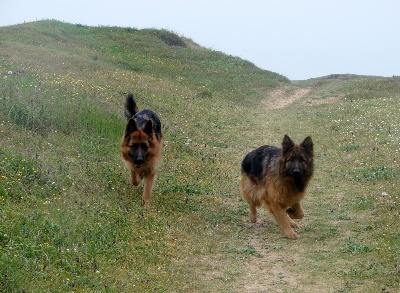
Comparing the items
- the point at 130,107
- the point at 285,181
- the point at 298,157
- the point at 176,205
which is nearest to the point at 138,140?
the point at 176,205

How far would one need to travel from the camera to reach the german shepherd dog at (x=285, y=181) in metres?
9.52

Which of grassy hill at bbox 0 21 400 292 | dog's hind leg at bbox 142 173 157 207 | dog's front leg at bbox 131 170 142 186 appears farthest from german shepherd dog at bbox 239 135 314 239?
dog's front leg at bbox 131 170 142 186

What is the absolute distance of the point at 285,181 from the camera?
31.6ft

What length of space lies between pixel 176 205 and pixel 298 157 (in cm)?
257

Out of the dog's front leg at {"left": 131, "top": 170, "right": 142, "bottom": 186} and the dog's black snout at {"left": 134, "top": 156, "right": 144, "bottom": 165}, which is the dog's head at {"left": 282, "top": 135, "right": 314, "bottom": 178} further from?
the dog's front leg at {"left": 131, "top": 170, "right": 142, "bottom": 186}

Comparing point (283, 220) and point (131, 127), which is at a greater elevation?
point (131, 127)

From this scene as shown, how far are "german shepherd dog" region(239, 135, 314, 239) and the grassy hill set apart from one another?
1.15 feet

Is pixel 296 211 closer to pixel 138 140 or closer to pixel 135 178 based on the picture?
pixel 138 140

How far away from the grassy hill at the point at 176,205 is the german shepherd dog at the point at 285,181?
352mm

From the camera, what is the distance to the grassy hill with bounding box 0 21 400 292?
272 inches

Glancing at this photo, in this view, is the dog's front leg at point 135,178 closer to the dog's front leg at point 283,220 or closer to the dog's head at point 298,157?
the dog's front leg at point 283,220

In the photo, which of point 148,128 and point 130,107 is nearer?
point 148,128

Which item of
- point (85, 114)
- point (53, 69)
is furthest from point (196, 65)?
point (85, 114)

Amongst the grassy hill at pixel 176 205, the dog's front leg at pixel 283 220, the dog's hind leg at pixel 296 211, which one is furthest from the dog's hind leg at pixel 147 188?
the dog's hind leg at pixel 296 211
